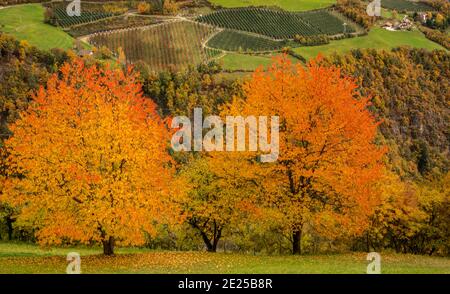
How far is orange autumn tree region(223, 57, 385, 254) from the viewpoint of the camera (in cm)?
4084

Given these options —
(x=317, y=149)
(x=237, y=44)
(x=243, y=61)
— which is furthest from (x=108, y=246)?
(x=237, y=44)

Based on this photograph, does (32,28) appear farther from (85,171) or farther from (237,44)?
(85,171)

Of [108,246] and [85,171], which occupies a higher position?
[85,171]

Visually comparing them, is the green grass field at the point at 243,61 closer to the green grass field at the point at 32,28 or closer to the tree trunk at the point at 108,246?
the green grass field at the point at 32,28

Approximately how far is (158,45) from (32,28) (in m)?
42.3

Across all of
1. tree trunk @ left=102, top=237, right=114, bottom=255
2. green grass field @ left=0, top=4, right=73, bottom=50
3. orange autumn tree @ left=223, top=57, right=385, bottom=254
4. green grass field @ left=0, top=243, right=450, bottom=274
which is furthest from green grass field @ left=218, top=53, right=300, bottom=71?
tree trunk @ left=102, top=237, right=114, bottom=255

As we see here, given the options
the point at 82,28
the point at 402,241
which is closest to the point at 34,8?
the point at 82,28

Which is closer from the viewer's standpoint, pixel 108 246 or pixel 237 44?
pixel 108 246

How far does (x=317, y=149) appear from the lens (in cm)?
4156

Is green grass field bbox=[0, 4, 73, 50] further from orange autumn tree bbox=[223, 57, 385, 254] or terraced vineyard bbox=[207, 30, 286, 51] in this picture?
orange autumn tree bbox=[223, 57, 385, 254]

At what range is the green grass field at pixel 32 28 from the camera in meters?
167

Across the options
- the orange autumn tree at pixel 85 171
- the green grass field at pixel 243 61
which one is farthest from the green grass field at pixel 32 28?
the orange autumn tree at pixel 85 171

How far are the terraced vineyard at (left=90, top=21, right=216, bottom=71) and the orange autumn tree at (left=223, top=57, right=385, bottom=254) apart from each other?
130287mm
